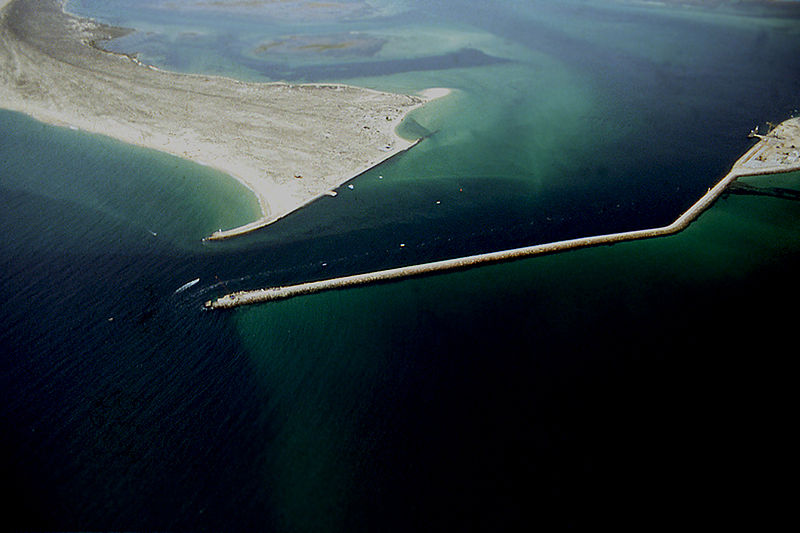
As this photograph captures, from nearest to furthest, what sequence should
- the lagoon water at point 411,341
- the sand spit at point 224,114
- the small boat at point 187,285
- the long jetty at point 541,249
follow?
the lagoon water at point 411,341
the long jetty at point 541,249
the small boat at point 187,285
the sand spit at point 224,114

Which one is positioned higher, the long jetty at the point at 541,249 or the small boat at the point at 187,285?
the small boat at the point at 187,285

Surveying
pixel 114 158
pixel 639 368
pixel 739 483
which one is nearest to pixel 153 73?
pixel 114 158

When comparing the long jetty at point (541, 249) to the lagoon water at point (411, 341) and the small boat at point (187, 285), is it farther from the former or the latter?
the small boat at point (187, 285)

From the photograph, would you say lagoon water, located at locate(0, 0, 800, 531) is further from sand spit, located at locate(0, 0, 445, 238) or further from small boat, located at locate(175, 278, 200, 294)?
sand spit, located at locate(0, 0, 445, 238)

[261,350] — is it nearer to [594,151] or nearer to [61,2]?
[594,151]

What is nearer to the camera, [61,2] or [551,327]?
[551,327]

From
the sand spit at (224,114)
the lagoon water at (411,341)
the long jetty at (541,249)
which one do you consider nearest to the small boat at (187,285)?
the lagoon water at (411,341)

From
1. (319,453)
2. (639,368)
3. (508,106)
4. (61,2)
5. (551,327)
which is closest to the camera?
(319,453)
